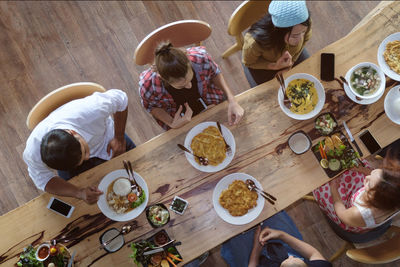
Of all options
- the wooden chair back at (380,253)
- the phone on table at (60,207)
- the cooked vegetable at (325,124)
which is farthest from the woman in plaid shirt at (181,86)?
the wooden chair back at (380,253)

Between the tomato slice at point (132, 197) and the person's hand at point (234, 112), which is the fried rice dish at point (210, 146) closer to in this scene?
the person's hand at point (234, 112)

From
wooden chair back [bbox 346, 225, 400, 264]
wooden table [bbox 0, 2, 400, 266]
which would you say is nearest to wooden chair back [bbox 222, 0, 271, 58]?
wooden table [bbox 0, 2, 400, 266]

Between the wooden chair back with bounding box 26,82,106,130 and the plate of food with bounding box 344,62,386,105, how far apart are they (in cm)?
166

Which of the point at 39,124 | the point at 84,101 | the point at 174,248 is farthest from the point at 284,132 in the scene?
the point at 39,124

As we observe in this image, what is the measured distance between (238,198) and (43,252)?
1176 millimetres

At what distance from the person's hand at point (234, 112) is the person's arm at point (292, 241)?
83cm

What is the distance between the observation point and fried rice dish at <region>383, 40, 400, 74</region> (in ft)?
6.18

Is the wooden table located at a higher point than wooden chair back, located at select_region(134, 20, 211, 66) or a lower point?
lower

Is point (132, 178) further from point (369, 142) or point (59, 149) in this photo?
point (369, 142)

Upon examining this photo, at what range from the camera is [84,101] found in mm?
1876

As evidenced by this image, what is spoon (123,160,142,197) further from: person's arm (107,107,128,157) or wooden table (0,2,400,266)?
person's arm (107,107,128,157)

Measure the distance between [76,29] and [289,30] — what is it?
88.1 inches

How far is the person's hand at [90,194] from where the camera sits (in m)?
1.71

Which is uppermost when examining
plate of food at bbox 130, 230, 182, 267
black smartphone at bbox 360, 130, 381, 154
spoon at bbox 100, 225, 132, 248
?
spoon at bbox 100, 225, 132, 248
